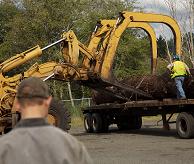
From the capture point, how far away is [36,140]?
10.3ft

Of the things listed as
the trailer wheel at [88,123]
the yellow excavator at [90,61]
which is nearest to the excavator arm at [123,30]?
the yellow excavator at [90,61]

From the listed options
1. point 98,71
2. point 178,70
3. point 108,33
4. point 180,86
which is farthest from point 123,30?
point 180,86

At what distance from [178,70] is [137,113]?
3263mm

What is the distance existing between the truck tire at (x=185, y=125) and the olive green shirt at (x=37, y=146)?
1311 centimetres

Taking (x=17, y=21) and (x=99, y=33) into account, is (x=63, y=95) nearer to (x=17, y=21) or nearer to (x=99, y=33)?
Result: (x=17, y=21)

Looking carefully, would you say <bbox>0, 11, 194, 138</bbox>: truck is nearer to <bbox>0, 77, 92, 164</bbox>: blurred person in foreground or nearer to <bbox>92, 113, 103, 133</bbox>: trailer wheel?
<bbox>92, 113, 103, 133</bbox>: trailer wheel

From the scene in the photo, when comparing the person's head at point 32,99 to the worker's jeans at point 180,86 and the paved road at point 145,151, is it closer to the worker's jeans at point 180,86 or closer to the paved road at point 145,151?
the paved road at point 145,151

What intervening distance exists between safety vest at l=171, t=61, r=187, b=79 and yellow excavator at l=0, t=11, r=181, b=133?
2.01m

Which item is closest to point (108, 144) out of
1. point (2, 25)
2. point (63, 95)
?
point (63, 95)

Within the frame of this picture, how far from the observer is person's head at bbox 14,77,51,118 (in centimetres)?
322

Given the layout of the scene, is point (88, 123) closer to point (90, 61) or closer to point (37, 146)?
point (90, 61)

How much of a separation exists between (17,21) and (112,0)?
9.79 meters

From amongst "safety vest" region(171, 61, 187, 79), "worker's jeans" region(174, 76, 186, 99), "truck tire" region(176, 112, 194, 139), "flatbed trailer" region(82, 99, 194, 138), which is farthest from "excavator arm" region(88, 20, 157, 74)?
"truck tire" region(176, 112, 194, 139)

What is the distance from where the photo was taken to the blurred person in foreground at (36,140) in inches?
123
